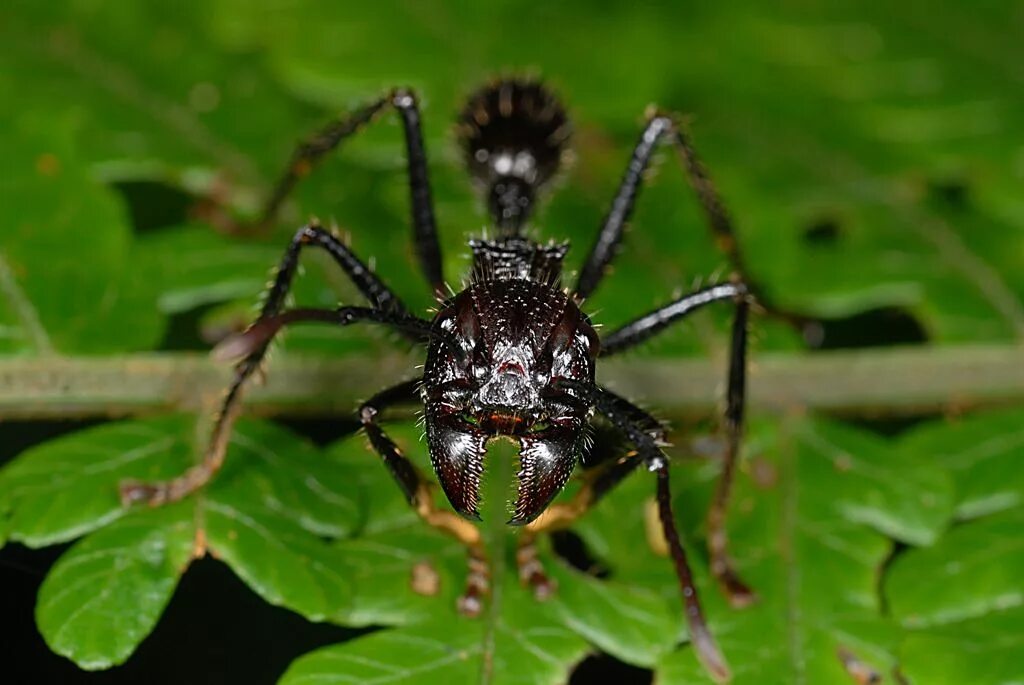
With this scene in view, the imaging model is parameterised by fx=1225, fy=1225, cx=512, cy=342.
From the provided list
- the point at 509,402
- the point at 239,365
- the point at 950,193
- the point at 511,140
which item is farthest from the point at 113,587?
the point at 950,193

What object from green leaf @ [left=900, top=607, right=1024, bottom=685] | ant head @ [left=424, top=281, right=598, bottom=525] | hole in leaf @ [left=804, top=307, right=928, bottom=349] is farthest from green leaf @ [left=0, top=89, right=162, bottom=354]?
green leaf @ [left=900, top=607, right=1024, bottom=685]

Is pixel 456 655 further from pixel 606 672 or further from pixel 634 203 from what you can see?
pixel 634 203

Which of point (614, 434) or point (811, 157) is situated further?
point (811, 157)

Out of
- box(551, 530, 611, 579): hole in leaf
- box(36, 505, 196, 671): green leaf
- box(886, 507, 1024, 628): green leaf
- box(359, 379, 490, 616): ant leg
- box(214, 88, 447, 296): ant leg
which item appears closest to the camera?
box(36, 505, 196, 671): green leaf

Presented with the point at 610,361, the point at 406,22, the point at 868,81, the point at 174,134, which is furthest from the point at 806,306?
the point at 174,134

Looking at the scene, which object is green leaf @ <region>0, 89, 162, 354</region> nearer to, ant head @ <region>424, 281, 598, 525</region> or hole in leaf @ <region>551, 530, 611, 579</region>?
ant head @ <region>424, 281, 598, 525</region>

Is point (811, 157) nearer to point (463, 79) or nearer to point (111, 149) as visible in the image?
point (463, 79)

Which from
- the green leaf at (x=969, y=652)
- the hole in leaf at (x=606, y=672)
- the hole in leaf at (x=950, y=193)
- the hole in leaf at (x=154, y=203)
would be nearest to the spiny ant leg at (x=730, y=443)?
the hole in leaf at (x=606, y=672)
